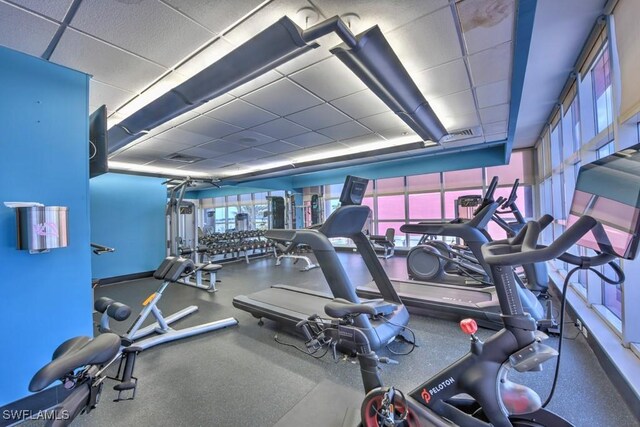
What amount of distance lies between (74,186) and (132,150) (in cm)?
361

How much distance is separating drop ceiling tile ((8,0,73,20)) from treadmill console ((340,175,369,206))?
7.30 ft

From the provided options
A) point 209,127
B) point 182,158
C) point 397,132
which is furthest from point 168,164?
point 397,132

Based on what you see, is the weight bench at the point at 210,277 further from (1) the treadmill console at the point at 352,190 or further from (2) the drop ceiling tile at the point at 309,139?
(1) the treadmill console at the point at 352,190

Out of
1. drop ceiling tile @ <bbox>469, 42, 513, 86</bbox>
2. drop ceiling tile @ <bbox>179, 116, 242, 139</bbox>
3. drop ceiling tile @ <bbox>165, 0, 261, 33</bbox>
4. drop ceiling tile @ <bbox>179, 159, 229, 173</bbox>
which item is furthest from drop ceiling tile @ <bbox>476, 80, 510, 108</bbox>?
drop ceiling tile @ <bbox>179, 159, 229, 173</bbox>

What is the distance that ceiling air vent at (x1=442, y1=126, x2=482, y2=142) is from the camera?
192 inches

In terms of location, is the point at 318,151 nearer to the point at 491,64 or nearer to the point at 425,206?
the point at 491,64

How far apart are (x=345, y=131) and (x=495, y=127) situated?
8.67ft

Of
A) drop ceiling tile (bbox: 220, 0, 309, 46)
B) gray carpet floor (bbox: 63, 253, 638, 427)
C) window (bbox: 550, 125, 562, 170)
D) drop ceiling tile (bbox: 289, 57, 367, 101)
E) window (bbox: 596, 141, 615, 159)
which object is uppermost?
drop ceiling tile (bbox: 289, 57, 367, 101)

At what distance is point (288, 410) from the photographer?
1.86 m

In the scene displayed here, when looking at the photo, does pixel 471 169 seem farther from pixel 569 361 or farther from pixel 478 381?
pixel 478 381

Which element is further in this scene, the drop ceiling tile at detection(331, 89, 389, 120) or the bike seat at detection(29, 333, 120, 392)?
the drop ceiling tile at detection(331, 89, 389, 120)

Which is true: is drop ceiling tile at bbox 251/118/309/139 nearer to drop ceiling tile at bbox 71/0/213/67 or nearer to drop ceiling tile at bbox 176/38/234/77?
drop ceiling tile at bbox 176/38/234/77

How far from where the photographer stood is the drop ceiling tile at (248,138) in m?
4.62

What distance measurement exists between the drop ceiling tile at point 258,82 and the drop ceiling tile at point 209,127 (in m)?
0.98
